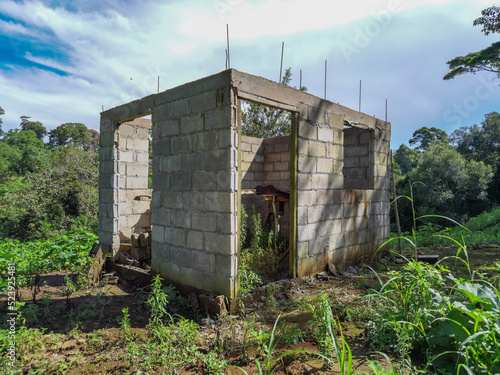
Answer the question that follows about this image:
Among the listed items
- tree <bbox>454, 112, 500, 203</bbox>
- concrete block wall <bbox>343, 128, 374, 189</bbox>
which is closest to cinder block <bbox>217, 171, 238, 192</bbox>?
concrete block wall <bbox>343, 128, 374, 189</bbox>

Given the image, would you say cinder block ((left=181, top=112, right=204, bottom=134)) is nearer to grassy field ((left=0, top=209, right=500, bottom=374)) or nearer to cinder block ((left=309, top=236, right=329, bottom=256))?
grassy field ((left=0, top=209, right=500, bottom=374))

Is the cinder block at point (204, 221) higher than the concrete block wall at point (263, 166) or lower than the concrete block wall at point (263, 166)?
lower

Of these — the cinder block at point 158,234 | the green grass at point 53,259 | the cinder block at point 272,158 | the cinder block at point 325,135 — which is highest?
the cinder block at point 325,135

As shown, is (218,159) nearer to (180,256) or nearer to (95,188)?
(180,256)

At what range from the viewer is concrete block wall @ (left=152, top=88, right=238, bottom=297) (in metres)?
3.97

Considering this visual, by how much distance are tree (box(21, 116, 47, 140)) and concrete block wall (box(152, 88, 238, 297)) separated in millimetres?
60566

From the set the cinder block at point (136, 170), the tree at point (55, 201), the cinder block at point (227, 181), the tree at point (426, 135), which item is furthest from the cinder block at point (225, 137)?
the tree at point (426, 135)

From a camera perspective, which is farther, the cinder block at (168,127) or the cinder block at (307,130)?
the cinder block at (307,130)

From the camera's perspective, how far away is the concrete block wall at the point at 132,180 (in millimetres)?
6281

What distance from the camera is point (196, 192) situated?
4.40 metres

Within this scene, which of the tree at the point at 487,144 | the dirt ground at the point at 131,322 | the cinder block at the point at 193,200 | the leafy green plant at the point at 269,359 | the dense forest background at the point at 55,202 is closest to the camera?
the leafy green plant at the point at 269,359

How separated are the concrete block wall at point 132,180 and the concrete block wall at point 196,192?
4.95 feet

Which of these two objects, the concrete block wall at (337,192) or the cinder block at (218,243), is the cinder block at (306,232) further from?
the cinder block at (218,243)

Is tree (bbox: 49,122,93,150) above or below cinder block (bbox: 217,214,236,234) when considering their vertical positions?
above
